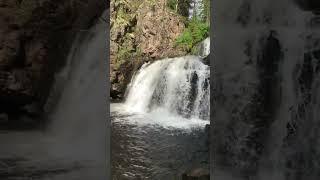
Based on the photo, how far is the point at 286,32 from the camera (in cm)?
197

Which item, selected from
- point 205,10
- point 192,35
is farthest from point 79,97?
point 205,10

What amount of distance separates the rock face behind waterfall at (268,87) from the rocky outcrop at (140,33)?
1035 centimetres

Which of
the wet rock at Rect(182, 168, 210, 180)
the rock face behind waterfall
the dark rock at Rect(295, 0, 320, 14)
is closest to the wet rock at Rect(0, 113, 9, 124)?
the rock face behind waterfall

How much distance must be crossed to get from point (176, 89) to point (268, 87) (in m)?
7.84

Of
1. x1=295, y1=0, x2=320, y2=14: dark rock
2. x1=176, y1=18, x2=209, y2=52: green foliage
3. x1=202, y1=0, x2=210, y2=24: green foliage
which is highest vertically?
x1=202, y1=0, x2=210, y2=24: green foliage

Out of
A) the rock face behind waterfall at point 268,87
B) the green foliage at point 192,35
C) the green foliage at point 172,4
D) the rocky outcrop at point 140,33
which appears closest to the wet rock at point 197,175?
the rock face behind waterfall at point 268,87

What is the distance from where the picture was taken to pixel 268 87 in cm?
201

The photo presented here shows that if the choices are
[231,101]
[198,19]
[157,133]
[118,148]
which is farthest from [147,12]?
[231,101]

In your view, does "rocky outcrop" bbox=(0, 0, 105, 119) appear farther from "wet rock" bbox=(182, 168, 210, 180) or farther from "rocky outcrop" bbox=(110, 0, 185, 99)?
"rocky outcrop" bbox=(110, 0, 185, 99)

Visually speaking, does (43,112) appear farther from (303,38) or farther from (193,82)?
(193,82)

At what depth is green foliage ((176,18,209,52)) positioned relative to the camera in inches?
503

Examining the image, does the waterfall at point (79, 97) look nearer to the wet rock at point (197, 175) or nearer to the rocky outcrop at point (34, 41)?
the rocky outcrop at point (34, 41)

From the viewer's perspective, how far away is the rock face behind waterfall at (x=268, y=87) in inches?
77.5

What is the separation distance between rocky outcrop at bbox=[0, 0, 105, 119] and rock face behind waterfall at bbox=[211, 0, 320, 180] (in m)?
0.68
